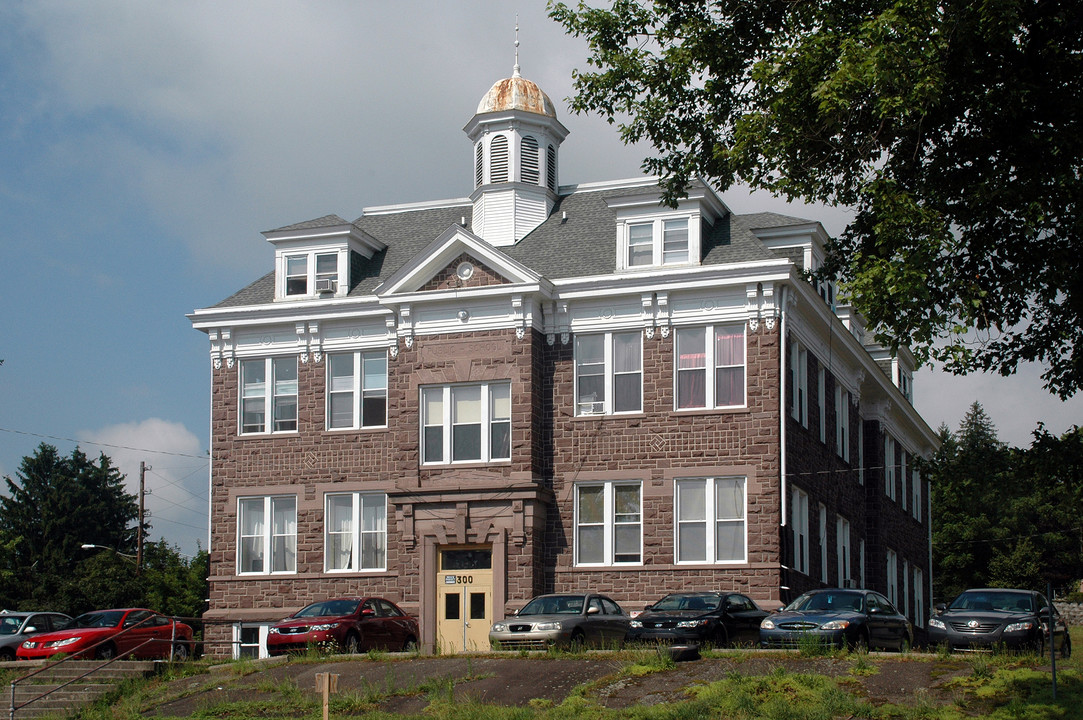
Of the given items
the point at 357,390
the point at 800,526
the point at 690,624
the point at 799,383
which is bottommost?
the point at 690,624

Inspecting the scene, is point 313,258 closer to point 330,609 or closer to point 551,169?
point 551,169

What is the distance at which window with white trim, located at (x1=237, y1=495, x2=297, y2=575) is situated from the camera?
35.2 m

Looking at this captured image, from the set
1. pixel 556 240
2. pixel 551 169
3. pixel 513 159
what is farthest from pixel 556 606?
pixel 551 169

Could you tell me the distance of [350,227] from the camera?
120 feet

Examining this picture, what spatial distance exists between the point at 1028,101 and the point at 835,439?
21493mm

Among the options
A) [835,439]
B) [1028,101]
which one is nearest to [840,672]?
[1028,101]

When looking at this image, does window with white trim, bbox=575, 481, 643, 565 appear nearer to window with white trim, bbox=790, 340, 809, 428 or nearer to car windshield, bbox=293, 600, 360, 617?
window with white trim, bbox=790, 340, 809, 428

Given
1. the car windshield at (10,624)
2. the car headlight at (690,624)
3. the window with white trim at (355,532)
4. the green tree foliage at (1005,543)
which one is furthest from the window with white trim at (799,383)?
the green tree foliage at (1005,543)

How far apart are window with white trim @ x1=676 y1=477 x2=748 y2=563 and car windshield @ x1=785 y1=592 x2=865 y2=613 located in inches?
242

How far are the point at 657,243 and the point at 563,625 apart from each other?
36.7 feet

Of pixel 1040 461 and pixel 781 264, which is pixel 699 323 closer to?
pixel 781 264

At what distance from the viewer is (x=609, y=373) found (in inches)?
1299

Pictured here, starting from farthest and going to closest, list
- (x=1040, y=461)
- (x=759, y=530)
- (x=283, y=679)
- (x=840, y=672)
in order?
1. (x=759, y=530)
2. (x=283, y=679)
3. (x=840, y=672)
4. (x=1040, y=461)

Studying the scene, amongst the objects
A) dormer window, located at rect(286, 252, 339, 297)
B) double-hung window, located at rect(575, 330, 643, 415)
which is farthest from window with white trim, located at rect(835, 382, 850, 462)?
dormer window, located at rect(286, 252, 339, 297)
